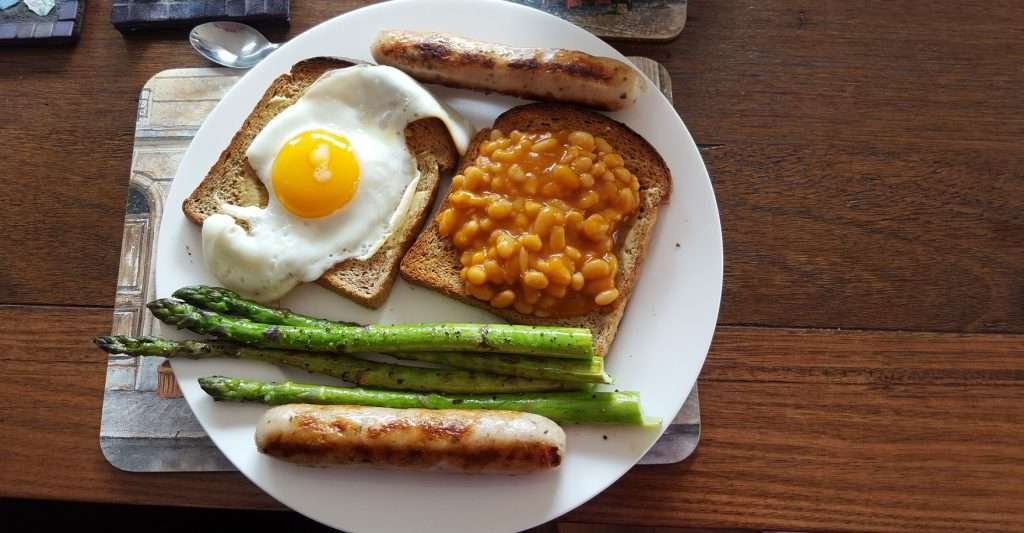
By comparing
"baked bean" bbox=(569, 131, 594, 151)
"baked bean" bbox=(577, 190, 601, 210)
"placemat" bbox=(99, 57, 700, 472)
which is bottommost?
"placemat" bbox=(99, 57, 700, 472)

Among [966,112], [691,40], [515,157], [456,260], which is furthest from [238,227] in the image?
[966,112]

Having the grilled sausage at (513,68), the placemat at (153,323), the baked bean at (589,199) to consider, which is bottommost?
the placemat at (153,323)

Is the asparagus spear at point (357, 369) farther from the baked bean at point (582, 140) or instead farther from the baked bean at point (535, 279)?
the baked bean at point (582, 140)

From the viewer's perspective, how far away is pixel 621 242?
8.80ft

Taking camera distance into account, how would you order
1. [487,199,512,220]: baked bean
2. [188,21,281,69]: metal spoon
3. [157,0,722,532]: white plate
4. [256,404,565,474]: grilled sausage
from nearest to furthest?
[256,404,565,474]: grilled sausage, [157,0,722,532]: white plate, [487,199,512,220]: baked bean, [188,21,281,69]: metal spoon

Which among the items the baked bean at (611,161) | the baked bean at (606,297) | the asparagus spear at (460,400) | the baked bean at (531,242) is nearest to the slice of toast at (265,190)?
the asparagus spear at (460,400)

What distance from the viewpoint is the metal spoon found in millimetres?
3000

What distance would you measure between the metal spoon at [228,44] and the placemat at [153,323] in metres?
0.07

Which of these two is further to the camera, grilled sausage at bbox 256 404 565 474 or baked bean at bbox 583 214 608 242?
baked bean at bbox 583 214 608 242

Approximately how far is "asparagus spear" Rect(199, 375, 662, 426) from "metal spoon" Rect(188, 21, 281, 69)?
4.53ft

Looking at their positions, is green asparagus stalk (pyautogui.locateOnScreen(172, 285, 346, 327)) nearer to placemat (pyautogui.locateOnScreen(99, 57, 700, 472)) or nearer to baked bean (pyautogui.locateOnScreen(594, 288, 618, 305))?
placemat (pyautogui.locateOnScreen(99, 57, 700, 472))

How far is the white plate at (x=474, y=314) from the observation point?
243cm

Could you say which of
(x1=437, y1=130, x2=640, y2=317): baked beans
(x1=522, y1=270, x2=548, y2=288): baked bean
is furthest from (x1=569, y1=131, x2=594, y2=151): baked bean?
(x1=522, y1=270, x2=548, y2=288): baked bean

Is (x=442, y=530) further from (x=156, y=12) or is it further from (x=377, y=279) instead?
(x=156, y=12)
